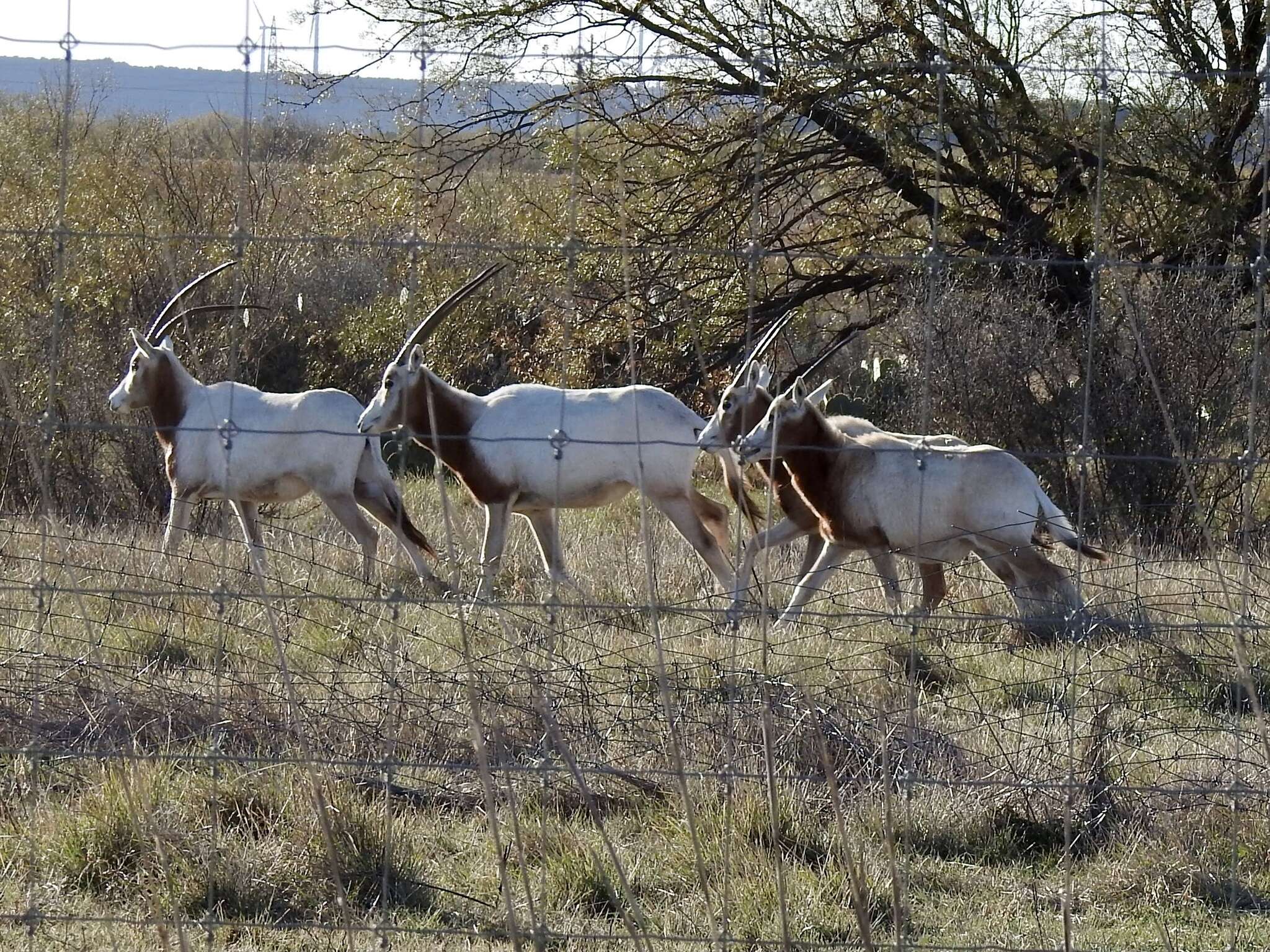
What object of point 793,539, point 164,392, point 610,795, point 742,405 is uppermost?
point 742,405

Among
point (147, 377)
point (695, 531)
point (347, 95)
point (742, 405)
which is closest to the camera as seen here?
point (742, 405)

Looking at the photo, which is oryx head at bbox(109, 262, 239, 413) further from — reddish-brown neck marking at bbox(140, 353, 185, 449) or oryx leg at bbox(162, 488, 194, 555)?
oryx leg at bbox(162, 488, 194, 555)

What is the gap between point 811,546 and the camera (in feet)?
29.0

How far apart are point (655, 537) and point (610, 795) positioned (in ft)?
15.7

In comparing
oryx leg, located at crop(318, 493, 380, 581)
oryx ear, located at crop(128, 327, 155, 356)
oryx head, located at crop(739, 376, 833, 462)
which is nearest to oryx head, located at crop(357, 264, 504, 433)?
oryx leg, located at crop(318, 493, 380, 581)

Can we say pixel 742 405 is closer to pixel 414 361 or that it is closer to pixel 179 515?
pixel 414 361

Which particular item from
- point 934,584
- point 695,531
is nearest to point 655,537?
point 695,531

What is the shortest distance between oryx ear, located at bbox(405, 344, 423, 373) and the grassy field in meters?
2.46

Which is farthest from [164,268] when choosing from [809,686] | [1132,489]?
[809,686]

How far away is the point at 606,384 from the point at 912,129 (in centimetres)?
310

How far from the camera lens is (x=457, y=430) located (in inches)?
354

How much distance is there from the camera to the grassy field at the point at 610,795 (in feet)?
12.8

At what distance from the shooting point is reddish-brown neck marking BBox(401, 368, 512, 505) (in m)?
8.76

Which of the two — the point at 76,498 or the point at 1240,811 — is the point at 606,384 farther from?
the point at 1240,811
